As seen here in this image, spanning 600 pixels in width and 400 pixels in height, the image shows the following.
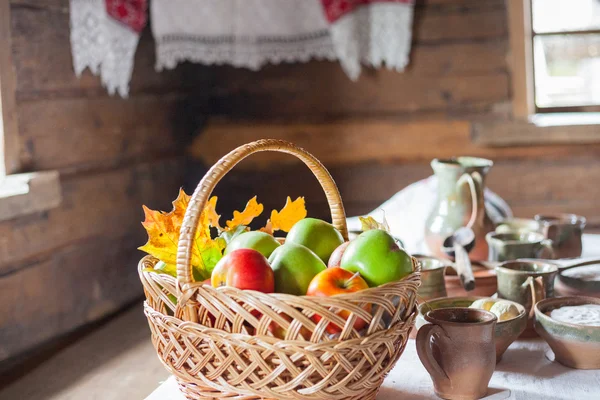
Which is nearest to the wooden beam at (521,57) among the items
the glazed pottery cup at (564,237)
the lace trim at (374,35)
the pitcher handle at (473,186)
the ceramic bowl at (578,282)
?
the lace trim at (374,35)

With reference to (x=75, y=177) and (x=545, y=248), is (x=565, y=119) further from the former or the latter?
(x=75, y=177)

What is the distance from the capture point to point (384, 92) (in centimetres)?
317

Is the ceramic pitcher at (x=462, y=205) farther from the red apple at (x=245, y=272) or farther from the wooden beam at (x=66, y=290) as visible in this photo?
the wooden beam at (x=66, y=290)

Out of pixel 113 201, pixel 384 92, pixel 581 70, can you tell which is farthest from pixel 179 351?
pixel 581 70

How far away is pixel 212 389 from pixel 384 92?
8.23 ft

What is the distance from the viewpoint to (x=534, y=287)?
111 centimetres

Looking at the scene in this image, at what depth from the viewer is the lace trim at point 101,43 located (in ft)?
7.57

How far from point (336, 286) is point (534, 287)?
46 centimetres

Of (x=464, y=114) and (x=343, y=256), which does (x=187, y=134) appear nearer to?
(x=464, y=114)

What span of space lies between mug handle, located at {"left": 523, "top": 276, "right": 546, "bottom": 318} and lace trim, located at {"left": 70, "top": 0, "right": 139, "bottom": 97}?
5.63 ft

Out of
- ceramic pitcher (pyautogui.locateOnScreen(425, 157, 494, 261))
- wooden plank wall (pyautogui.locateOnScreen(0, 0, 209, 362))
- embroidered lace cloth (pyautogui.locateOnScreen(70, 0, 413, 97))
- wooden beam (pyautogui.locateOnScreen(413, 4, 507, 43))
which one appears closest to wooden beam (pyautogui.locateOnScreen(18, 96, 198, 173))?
wooden plank wall (pyautogui.locateOnScreen(0, 0, 209, 362))

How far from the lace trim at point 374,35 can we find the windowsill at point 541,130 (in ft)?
1.59

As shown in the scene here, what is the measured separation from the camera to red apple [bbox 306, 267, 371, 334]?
2.52 ft

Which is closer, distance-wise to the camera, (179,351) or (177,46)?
(179,351)
